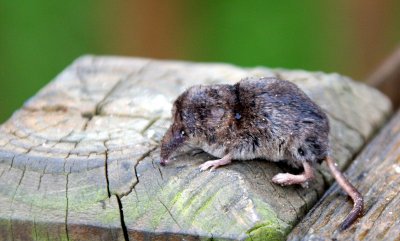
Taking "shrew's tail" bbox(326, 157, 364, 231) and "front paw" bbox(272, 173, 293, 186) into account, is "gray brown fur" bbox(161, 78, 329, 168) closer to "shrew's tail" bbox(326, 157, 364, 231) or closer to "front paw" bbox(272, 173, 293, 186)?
"shrew's tail" bbox(326, 157, 364, 231)

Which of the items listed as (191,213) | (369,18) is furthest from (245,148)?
(369,18)

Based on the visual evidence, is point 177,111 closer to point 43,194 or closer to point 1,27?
point 43,194

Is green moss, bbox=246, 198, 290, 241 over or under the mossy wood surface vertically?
over

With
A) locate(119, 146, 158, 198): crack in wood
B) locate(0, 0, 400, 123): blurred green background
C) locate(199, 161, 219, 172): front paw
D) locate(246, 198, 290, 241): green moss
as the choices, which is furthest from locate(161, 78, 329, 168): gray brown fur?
locate(0, 0, 400, 123): blurred green background

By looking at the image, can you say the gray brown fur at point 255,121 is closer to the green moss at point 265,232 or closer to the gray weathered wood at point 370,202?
the gray weathered wood at point 370,202

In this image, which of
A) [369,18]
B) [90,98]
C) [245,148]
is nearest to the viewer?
[245,148]

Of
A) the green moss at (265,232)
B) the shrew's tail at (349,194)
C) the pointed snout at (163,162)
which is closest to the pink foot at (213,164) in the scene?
the pointed snout at (163,162)
